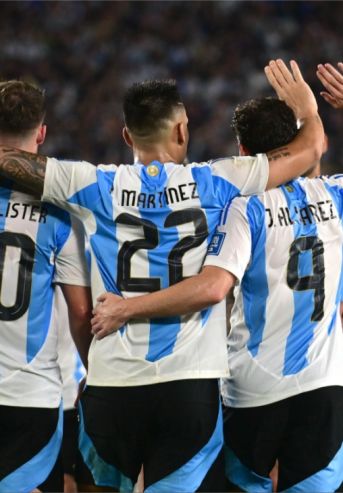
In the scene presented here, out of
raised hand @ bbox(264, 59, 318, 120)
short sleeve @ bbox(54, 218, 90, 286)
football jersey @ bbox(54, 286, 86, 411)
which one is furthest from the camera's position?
football jersey @ bbox(54, 286, 86, 411)

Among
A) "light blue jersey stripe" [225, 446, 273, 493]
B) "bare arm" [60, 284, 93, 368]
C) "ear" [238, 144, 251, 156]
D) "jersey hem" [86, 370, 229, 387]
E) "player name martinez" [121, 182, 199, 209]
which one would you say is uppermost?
"ear" [238, 144, 251, 156]

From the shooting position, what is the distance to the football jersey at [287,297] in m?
3.68

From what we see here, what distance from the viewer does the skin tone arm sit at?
11.4 feet

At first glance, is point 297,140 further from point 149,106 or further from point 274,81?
point 149,106

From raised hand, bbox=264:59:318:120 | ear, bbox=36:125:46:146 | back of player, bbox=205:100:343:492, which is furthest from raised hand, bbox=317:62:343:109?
ear, bbox=36:125:46:146

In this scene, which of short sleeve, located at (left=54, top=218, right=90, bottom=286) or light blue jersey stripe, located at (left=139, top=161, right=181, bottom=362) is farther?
short sleeve, located at (left=54, top=218, right=90, bottom=286)

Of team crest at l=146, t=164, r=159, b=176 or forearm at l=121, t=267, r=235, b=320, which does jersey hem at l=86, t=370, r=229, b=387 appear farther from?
team crest at l=146, t=164, r=159, b=176

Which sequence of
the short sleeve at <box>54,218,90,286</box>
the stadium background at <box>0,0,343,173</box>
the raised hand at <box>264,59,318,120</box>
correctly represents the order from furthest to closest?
the stadium background at <box>0,0,343,173</box>
the raised hand at <box>264,59,318,120</box>
the short sleeve at <box>54,218,90,286</box>

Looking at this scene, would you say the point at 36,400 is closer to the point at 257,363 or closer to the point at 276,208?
the point at 257,363

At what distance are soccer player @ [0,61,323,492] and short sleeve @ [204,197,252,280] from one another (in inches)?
1.9

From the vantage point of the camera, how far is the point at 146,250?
11.5 ft

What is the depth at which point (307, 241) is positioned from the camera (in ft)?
12.2

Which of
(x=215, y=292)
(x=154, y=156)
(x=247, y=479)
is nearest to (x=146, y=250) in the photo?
(x=215, y=292)

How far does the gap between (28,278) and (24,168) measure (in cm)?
46
